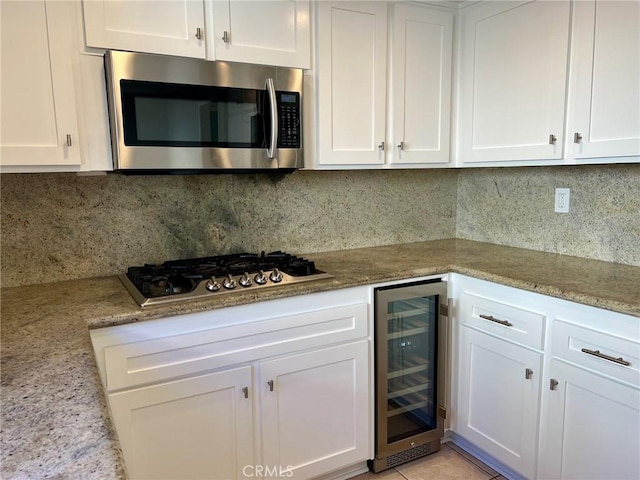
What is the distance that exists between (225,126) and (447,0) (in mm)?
1302

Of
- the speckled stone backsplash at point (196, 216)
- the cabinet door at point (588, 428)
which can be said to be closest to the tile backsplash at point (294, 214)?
the speckled stone backsplash at point (196, 216)

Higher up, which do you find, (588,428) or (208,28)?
(208,28)

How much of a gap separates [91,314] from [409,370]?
1380mm

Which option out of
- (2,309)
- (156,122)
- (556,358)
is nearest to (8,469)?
(2,309)

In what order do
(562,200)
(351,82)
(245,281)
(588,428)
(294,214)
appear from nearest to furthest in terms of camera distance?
(588,428) → (245,281) → (351,82) → (562,200) → (294,214)

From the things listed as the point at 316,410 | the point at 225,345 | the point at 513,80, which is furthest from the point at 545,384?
the point at 513,80

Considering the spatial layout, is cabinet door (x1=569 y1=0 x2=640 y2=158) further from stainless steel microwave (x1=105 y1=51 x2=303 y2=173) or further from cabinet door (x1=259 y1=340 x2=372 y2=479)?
cabinet door (x1=259 y1=340 x2=372 y2=479)

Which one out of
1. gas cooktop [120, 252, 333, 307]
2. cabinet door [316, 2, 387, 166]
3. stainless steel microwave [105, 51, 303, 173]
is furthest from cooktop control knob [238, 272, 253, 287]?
cabinet door [316, 2, 387, 166]

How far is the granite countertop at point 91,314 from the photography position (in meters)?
0.71

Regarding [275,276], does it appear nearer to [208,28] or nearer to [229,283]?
[229,283]

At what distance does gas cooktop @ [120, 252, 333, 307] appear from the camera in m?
1.66

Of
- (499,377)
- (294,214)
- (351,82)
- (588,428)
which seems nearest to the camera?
(588,428)

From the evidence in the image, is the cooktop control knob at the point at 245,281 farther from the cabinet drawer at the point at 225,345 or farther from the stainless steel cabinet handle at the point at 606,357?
the stainless steel cabinet handle at the point at 606,357

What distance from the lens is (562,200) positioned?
2254mm
